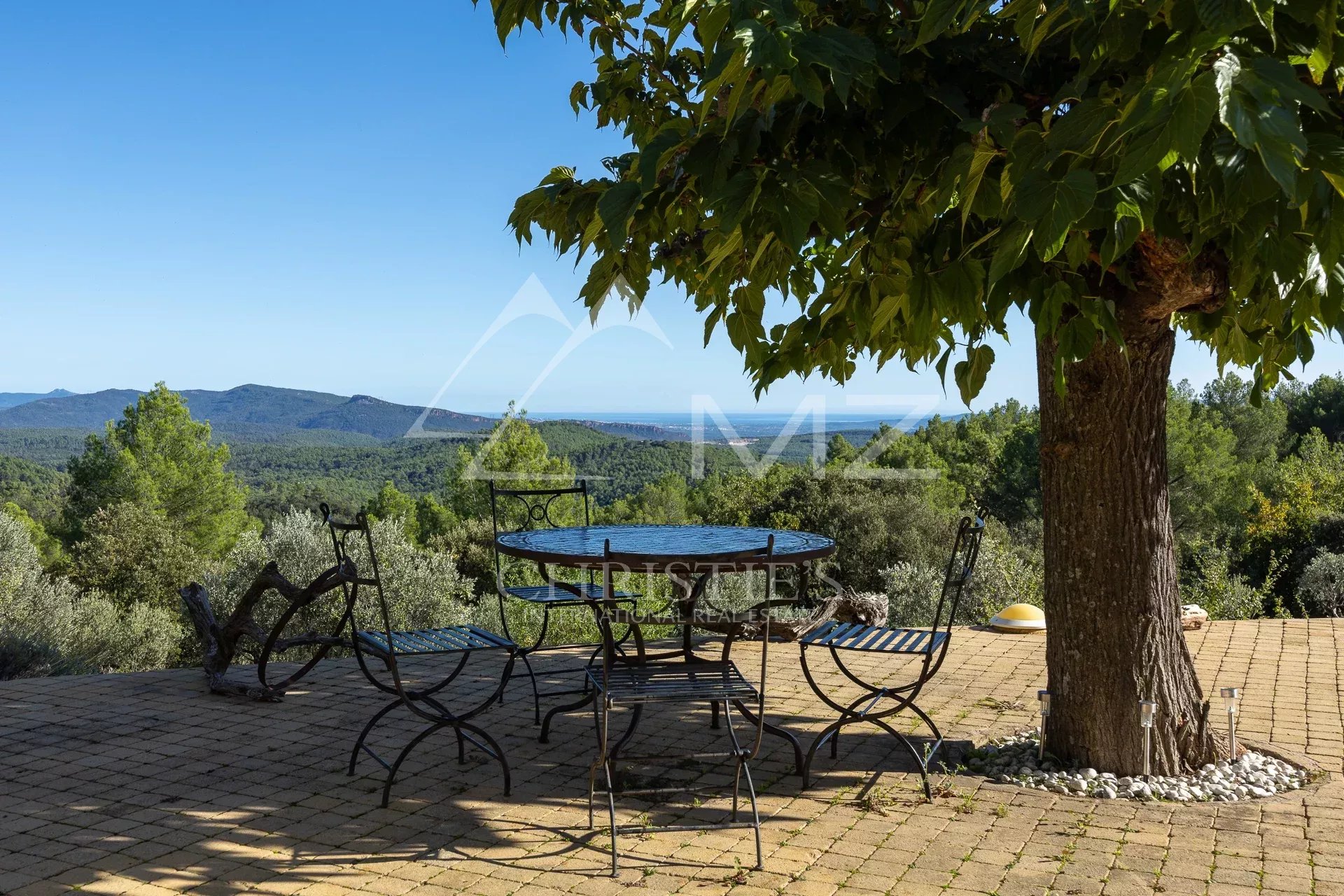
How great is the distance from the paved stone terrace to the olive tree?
2.09 ft

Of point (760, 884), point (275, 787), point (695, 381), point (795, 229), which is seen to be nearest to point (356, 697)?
point (275, 787)

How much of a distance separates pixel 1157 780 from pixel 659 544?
2065 millimetres

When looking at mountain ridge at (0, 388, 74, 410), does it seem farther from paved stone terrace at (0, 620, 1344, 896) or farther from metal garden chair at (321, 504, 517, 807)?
metal garden chair at (321, 504, 517, 807)

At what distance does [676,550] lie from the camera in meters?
3.70

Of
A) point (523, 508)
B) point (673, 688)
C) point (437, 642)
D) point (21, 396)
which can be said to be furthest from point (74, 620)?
point (21, 396)

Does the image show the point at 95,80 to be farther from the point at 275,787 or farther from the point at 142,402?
the point at 275,787

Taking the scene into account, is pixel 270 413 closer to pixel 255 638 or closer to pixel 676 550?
pixel 255 638

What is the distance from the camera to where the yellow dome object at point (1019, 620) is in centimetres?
700

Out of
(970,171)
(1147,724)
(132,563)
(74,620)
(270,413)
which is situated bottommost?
(132,563)

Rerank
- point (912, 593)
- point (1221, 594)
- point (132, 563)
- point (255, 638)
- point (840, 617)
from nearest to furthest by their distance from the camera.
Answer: point (255, 638), point (840, 617), point (912, 593), point (1221, 594), point (132, 563)

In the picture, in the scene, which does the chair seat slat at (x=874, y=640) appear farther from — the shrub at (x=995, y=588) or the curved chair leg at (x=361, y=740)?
the shrub at (x=995, y=588)

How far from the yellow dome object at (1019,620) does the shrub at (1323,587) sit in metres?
6.30

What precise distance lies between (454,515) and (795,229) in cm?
2768

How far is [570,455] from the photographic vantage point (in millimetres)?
27328
